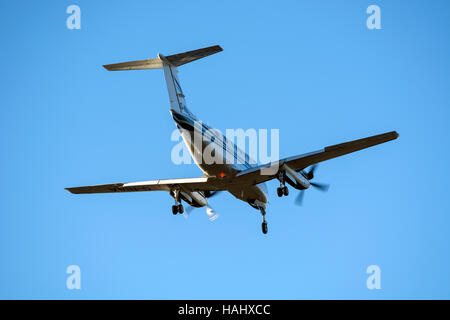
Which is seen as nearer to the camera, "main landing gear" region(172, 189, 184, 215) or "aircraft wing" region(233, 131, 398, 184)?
"aircraft wing" region(233, 131, 398, 184)

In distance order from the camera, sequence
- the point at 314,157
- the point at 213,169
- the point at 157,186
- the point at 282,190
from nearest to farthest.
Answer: the point at 314,157 → the point at 282,190 → the point at 213,169 → the point at 157,186

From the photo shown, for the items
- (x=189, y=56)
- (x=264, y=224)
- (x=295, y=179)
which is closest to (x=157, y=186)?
(x=264, y=224)

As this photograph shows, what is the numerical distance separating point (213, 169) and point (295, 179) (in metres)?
4.14

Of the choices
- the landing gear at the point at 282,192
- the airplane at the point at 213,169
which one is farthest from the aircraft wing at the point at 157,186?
the landing gear at the point at 282,192

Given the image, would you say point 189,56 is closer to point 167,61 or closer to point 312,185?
point 167,61

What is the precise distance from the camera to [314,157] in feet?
92.3

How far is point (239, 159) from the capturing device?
30688 millimetres

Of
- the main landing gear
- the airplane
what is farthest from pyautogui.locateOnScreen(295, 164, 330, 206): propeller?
the main landing gear

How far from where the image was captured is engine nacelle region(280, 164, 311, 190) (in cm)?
2905

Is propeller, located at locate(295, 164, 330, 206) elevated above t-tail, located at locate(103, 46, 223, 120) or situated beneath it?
situated beneath

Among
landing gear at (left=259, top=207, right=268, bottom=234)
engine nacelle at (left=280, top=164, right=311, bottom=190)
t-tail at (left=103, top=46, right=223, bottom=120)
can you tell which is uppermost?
t-tail at (left=103, top=46, right=223, bottom=120)

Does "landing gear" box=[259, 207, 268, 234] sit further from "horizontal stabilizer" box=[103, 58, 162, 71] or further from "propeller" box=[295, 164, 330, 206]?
"horizontal stabilizer" box=[103, 58, 162, 71]
